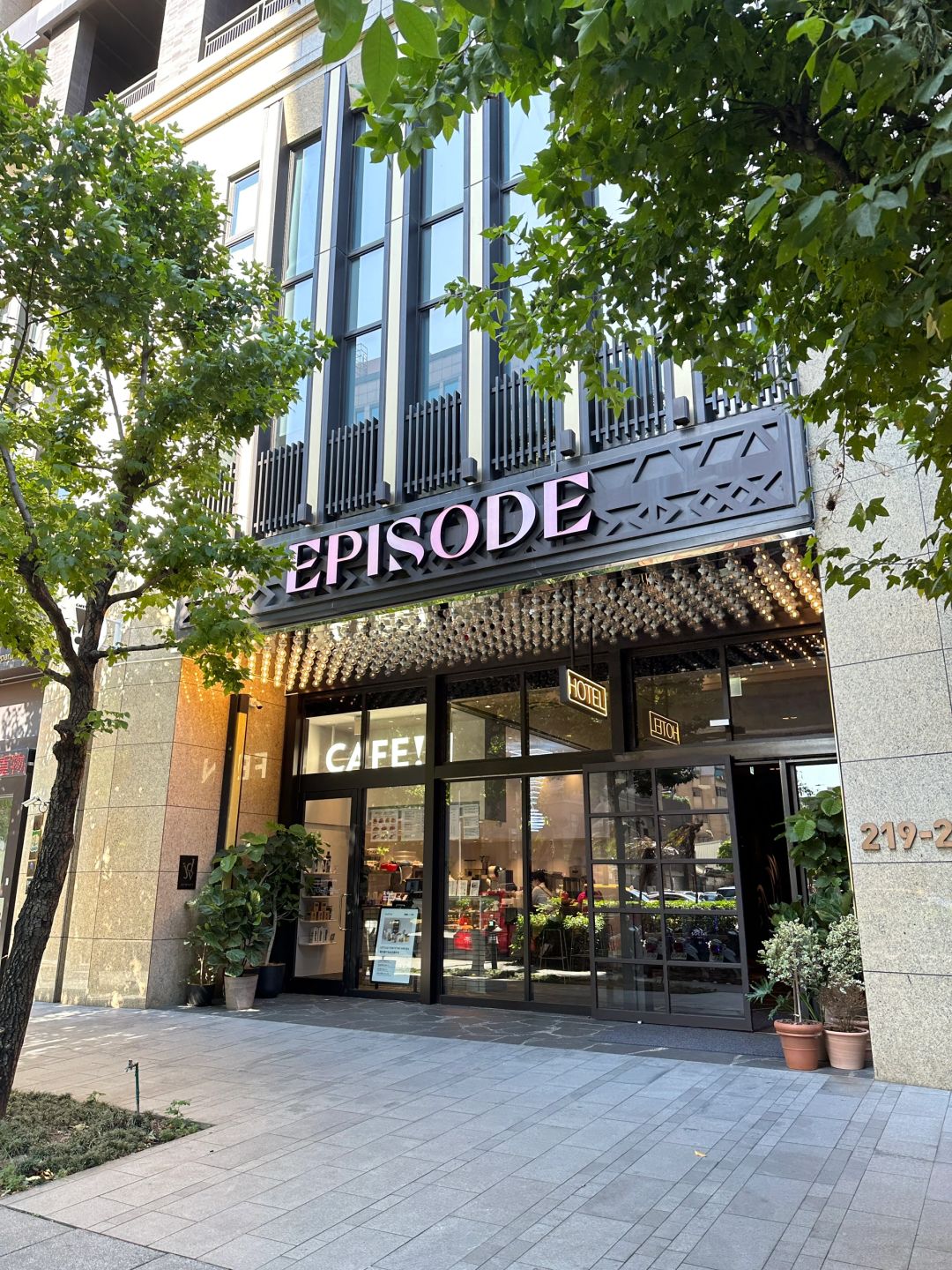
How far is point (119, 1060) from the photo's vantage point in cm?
748

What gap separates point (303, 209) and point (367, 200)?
1.12m

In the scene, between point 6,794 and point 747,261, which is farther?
point 6,794

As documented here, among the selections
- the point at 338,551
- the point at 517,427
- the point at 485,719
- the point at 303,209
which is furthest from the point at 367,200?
the point at 485,719

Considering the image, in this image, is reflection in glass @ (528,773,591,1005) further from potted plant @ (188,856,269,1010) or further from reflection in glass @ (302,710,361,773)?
potted plant @ (188,856,269,1010)

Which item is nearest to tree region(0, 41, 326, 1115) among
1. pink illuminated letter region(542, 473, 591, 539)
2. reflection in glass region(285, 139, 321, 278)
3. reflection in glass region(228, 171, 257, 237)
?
pink illuminated letter region(542, 473, 591, 539)

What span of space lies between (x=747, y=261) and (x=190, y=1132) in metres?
5.89

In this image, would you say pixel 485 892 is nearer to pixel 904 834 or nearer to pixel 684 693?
pixel 684 693

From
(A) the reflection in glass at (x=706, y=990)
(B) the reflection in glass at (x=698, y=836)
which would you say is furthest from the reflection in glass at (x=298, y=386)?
(A) the reflection in glass at (x=706, y=990)

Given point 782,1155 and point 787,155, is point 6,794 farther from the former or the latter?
point 787,155

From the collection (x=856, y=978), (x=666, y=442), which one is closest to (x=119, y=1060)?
(x=856, y=978)

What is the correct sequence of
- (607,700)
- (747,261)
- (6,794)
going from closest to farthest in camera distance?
(747,261) < (607,700) < (6,794)

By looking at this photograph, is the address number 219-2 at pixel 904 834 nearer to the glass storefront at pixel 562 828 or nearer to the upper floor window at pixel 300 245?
Result: the glass storefront at pixel 562 828

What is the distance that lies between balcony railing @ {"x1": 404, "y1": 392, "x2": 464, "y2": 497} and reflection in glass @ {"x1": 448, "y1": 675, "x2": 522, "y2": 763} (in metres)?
2.68

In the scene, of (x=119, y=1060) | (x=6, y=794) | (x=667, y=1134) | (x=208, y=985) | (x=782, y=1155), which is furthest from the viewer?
(x=6, y=794)
